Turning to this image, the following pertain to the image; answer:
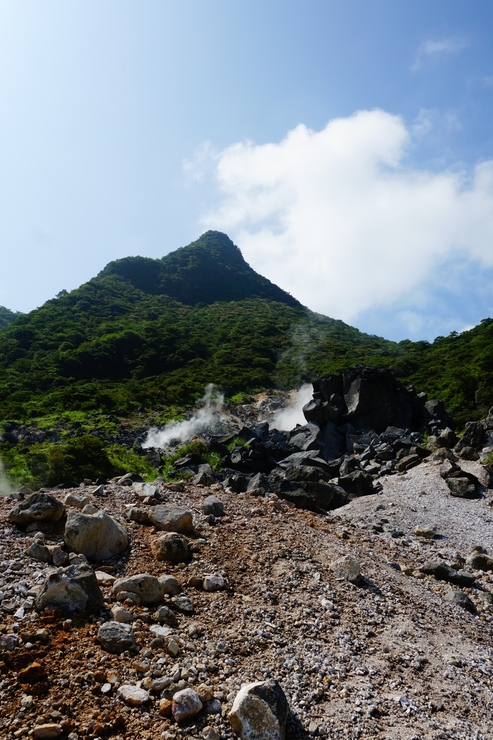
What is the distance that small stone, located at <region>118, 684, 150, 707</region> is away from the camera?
11.9ft

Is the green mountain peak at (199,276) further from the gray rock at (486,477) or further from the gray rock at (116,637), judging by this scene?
the gray rock at (116,637)

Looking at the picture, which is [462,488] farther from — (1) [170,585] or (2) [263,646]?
(1) [170,585]

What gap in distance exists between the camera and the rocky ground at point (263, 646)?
3605 millimetres

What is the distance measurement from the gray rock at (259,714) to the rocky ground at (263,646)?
153 millimetres

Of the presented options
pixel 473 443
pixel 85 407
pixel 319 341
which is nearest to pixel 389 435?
pixel 473 443

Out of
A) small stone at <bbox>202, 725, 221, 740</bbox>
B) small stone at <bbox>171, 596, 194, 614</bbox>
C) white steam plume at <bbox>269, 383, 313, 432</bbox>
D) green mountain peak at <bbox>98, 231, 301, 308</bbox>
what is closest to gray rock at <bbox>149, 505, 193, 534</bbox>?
small stone at <bbox>171, 596, 194, 614</bbox>

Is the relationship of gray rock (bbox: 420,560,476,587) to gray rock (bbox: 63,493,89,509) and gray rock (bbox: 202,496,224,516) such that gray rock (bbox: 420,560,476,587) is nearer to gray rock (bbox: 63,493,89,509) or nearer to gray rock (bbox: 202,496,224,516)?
gray rock (bbox: 202,496,224,516)

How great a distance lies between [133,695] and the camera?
366 centimetres

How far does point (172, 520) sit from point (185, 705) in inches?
139

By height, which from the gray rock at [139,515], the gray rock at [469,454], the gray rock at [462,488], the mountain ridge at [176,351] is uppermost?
the mountain ridge at [176,351]

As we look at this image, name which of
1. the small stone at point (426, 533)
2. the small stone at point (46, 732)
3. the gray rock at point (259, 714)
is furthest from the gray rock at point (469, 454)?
the small stone at point (46, 732)

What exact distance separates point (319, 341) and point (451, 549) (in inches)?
2183

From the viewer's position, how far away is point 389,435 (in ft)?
71.9

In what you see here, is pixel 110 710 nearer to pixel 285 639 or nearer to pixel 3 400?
pixel 285 639
